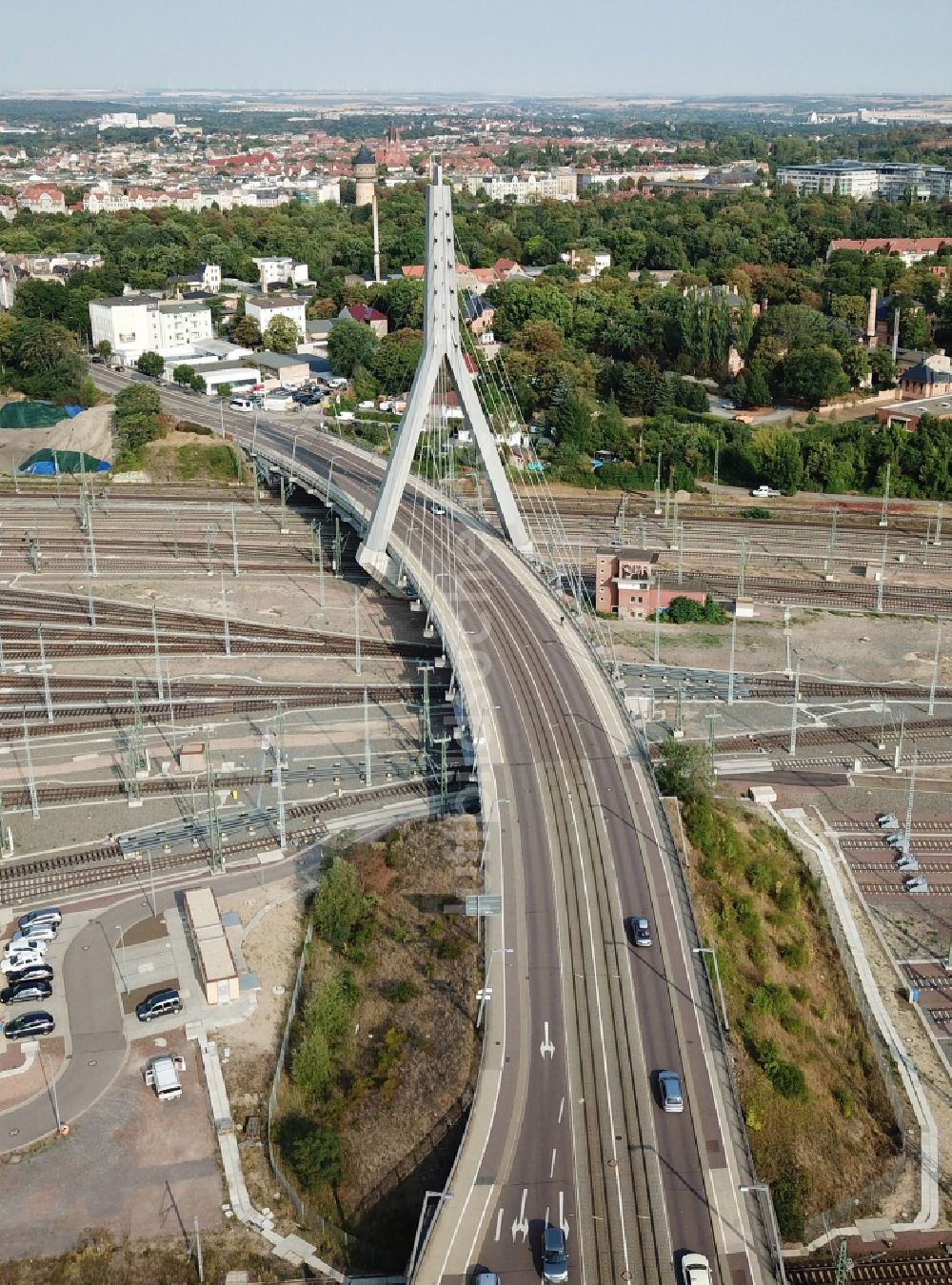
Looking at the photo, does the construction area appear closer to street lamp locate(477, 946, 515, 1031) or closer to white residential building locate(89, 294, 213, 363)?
street lamp locate(477, 946, 515, 1031)

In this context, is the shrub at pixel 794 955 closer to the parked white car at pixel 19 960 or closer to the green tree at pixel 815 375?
the parked white car at pixel 19 960

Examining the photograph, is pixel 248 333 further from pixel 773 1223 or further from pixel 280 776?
pixel 773 1223

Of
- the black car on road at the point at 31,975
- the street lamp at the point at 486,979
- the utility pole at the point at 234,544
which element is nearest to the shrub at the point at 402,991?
the street lamp at the point at 486,979

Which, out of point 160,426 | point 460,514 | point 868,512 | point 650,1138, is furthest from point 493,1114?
point 160,426

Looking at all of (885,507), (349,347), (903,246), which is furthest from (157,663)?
(903,246)

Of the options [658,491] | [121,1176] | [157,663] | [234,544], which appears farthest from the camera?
[658,491]

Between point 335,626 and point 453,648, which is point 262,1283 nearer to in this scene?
point 453,648

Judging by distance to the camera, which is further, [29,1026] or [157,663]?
[157,663]
